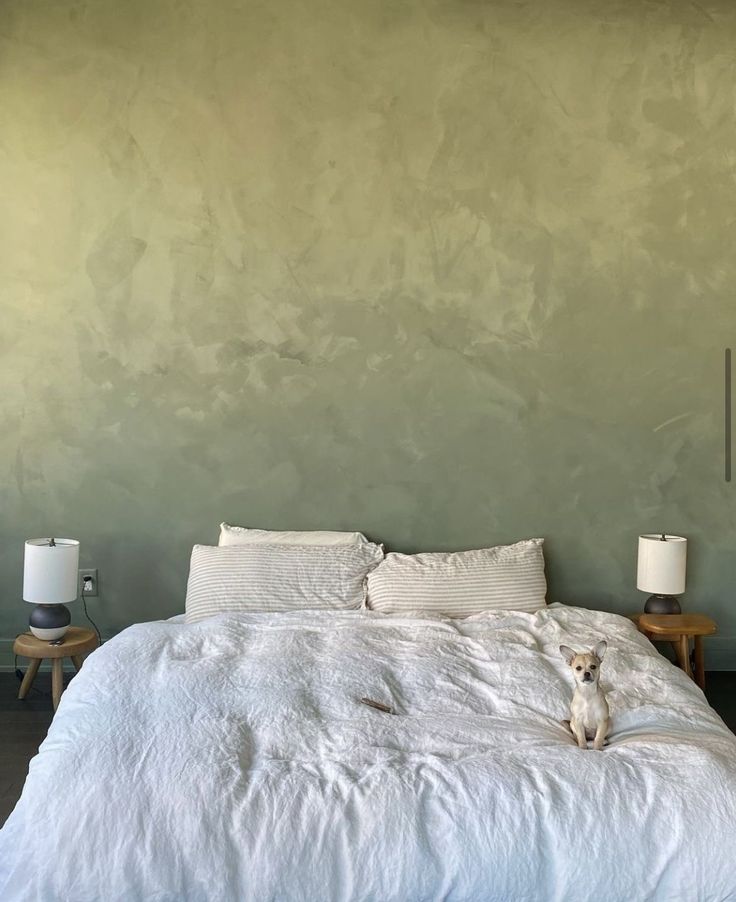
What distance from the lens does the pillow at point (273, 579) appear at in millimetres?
3357

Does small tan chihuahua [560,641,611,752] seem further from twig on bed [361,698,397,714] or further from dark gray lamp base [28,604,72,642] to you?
dark gray lamp base [28,604,72,642]

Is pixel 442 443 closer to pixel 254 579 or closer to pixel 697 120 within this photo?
pixel 254 579

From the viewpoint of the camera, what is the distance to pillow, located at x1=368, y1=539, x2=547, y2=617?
340 centimetres

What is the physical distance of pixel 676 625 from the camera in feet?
11.5

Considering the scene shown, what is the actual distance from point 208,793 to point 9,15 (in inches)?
127

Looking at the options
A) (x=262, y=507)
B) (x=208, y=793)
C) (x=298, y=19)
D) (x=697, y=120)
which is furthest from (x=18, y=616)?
(x=697, y=120)

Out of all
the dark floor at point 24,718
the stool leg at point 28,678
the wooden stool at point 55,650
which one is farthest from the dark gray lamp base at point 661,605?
the stool leg at point 28,678

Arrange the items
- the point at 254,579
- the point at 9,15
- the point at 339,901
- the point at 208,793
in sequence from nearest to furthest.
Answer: the point at 339,901
the point at 208,793
the point at 254,579
the point at 9,15

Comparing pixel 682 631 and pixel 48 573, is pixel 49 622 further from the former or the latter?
pixel 682 631

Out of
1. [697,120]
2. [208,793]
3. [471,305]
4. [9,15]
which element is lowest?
[208,793]

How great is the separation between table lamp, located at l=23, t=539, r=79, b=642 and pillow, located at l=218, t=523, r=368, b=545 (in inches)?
24.9

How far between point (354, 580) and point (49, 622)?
114 centimetres

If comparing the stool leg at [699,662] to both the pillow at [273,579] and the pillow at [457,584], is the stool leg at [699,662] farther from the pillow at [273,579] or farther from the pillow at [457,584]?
the pillow at [273,579]

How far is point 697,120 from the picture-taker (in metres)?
3.72
